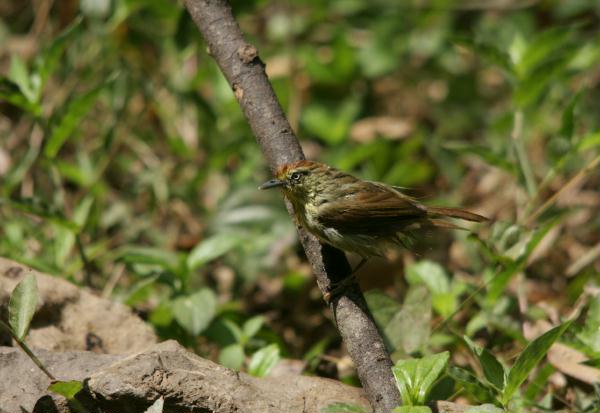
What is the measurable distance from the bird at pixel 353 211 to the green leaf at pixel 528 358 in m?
1.00

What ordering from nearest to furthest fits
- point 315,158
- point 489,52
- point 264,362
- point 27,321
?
point 27,321 < point 264,362 < point 489,52 < point 315,158

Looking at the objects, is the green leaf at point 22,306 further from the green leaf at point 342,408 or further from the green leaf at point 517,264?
the green leaf at point 517,264

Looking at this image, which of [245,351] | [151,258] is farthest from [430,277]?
[151,258]

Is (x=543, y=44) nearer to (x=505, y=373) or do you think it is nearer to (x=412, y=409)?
(x=505, y=373)

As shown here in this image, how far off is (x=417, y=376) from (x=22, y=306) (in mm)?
1529

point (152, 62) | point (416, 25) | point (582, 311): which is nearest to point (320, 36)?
point (416, 25)

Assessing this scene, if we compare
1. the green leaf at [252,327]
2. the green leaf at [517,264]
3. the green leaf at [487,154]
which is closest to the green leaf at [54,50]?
the green leaf at [252,327]

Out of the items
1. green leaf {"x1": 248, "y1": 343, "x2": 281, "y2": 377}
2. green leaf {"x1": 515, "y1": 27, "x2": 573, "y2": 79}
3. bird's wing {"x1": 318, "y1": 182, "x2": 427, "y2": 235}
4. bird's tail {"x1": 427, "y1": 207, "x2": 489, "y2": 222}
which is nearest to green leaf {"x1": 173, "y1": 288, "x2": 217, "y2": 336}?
green leaf {"x1": 248, "y1": 343, "x2": 281, "y2": 377}

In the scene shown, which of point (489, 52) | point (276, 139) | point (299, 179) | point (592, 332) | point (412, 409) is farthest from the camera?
point (489, 52)

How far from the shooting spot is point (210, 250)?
4.11 meters

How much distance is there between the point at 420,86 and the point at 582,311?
4268 mm

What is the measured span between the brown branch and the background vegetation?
1.15 feet

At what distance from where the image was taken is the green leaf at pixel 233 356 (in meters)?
3.67

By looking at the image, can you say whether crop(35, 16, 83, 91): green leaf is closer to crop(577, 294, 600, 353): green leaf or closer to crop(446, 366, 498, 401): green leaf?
crop(446, 366, 498, 401): green leaf
